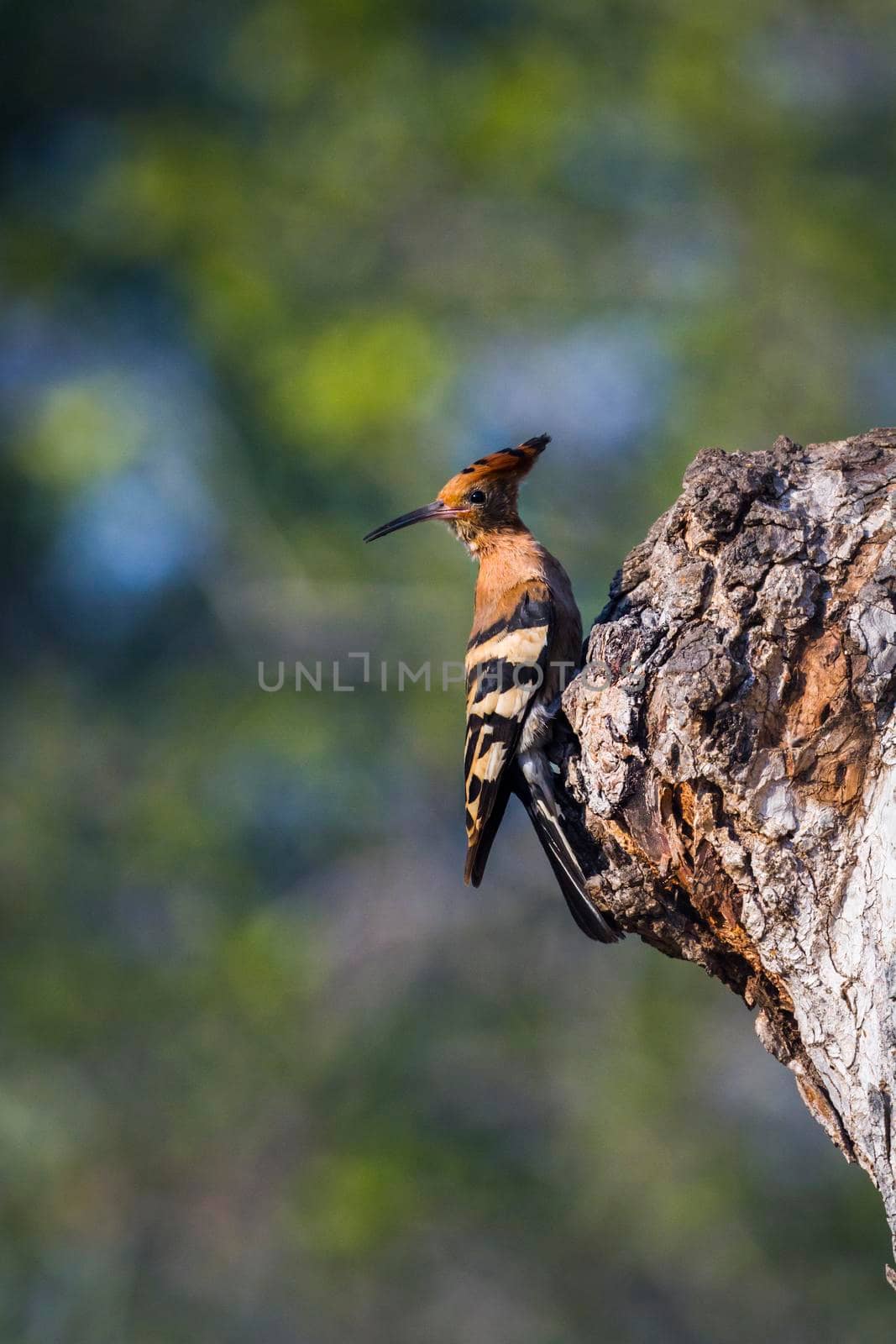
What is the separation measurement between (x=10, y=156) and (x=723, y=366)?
4489 millimetres

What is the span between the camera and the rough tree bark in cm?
216

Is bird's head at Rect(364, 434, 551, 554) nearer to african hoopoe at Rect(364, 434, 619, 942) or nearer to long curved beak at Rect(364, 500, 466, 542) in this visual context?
long curved beak at Rect(364, 500, 466, 542)

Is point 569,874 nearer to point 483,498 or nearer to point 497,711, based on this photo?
point 497,711

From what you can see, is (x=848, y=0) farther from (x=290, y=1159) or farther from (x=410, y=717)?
(x=290, y=1159)

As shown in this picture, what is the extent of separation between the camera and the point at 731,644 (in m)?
2.24

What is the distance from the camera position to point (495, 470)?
3977 millimetres

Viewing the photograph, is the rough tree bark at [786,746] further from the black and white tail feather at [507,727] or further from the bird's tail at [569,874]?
the black and white tail feather at [507,727]

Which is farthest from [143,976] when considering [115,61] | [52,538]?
[115,61]

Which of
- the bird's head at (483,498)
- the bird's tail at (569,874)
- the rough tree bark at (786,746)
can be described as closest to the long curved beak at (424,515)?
the bird's head at (483,498)

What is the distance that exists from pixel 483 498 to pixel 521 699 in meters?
1.08

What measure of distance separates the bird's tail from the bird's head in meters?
1.34

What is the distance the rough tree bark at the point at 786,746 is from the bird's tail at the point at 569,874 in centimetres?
26

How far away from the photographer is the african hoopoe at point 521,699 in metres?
2.77

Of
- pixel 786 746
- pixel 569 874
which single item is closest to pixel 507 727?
pixel 569 874
